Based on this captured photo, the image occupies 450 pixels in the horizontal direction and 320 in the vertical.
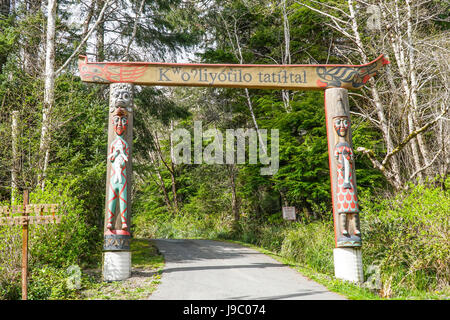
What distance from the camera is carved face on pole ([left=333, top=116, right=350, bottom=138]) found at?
6805 mm

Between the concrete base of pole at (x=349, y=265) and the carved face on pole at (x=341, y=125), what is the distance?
91.9 inches

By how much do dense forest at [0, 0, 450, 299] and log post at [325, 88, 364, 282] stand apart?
49 cm

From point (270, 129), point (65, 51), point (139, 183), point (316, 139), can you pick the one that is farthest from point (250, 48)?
point (139, 183)

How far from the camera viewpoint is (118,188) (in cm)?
650

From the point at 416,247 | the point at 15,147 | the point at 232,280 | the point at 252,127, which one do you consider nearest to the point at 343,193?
the point at 416,247

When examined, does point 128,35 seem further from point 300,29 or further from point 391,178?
point 391,178

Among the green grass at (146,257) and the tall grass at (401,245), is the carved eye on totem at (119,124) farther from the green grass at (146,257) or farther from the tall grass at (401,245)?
the tall grass at (401,245)

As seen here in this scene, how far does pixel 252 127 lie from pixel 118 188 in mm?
9747

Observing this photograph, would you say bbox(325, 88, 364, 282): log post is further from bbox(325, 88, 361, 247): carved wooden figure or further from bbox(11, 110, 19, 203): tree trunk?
bbox(11, 110, 19, 203): tree trunk

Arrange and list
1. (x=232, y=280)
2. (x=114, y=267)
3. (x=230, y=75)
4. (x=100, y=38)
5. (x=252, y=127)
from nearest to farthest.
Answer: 1. (x=232, y=280)
2. (x=114, y=267)
3. (x=230, y=75)
4. (x=100, y=38)
5. (x=252, y=127)

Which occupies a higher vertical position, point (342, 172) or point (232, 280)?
point (342, 172)

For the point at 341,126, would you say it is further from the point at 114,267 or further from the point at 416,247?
the point at 114,267

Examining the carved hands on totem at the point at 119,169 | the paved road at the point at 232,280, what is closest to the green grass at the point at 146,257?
the paved road at the point at 232,280
